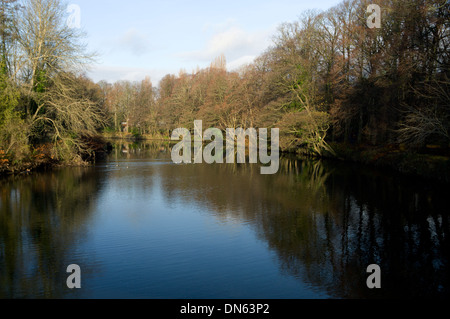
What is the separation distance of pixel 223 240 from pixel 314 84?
25940mm

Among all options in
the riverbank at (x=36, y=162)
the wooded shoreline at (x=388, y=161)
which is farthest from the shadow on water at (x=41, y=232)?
the wooded shoreline at (x=388, y=161)

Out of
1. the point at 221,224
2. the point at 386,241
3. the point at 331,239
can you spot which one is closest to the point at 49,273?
the point at 221,224

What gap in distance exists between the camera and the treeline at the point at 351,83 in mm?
17484

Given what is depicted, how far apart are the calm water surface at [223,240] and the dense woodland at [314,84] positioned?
187 inches

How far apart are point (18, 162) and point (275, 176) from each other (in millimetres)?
14072

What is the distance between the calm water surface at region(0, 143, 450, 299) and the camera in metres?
6.24

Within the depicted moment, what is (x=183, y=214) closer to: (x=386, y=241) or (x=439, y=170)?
(x=386, y=241)

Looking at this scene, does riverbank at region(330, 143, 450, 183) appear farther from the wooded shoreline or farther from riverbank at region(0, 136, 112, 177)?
riverbank at region(0, 136, 112, 177)

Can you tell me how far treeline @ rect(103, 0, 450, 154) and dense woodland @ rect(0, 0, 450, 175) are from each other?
89mm

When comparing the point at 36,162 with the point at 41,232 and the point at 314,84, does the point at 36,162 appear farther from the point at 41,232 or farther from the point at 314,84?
the point at 314,84

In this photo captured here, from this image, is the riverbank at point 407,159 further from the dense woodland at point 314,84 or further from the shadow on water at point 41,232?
the shadow on water at point 41,232

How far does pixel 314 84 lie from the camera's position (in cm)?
3192

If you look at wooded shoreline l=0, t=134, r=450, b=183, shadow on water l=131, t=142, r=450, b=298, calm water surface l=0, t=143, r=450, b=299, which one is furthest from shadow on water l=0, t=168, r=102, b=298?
shadow on water l=131, t=142, r=450, b=298

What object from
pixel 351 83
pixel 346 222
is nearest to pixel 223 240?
pixel 346 222
